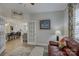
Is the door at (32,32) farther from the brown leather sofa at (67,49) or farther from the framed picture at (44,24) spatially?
the brown leather sofa at (67,49)

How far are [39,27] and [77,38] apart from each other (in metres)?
0.79

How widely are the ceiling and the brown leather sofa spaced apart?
64cm

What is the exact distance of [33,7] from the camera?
7.36 ft

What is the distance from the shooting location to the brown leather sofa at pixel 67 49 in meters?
2.08

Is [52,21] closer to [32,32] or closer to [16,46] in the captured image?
[32,32]

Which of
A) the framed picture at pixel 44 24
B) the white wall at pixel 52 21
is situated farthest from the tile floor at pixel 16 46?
the framed picture at pixel 44 24

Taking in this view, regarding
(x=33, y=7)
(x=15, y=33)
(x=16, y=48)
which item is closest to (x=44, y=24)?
(x=33, y=7)

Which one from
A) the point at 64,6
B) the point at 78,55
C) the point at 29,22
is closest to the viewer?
the point at 78,55

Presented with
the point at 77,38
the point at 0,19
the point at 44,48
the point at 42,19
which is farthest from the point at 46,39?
the point at 0,19

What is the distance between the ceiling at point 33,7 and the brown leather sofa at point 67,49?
644mm

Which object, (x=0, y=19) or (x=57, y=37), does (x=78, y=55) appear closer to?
(x=57, y=37)

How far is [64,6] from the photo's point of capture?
218 cm

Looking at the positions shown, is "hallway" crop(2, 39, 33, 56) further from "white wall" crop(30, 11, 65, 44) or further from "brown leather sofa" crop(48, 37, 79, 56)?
"brown leather sofa" crop(48, 37, 79, 56)

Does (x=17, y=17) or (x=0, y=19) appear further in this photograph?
(x=17, y=17)
